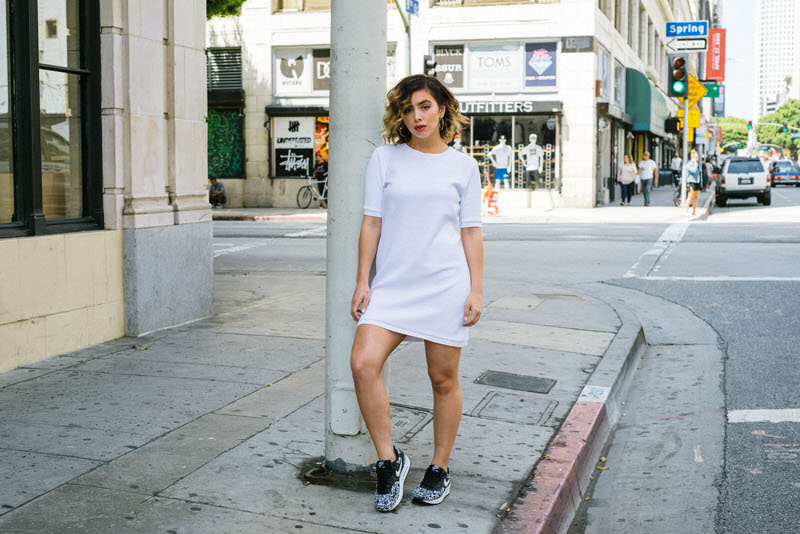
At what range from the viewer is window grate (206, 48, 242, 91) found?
29.9m

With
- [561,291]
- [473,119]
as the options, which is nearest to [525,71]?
[473,119]

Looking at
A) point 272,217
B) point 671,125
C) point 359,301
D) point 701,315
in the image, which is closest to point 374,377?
point 359,301

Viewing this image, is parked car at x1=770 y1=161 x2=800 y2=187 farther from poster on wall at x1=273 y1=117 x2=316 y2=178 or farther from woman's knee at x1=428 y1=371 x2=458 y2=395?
woman's knee at x1=428 y1=371 x2=458 y2=395

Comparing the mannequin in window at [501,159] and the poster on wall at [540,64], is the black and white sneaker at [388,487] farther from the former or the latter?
the poster on wall at [540,64]

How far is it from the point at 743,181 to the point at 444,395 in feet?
93.1

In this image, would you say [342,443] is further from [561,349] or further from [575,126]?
[575,126]

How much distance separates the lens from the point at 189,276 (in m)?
7.96

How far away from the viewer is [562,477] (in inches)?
167

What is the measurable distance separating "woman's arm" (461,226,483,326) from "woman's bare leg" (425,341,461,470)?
0.53ft

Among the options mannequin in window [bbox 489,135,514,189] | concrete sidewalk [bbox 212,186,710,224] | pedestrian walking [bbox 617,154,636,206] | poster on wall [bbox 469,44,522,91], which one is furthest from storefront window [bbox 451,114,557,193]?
pedestrian walking [bbox 617,154,636,206]

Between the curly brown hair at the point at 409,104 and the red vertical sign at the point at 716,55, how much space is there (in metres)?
73.6

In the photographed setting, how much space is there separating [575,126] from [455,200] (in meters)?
25.4

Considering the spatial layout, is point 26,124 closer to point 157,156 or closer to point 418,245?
point 157,156

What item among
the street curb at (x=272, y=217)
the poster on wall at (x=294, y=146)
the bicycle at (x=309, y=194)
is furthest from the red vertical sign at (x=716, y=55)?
the street curb at (x=272, y=217)
